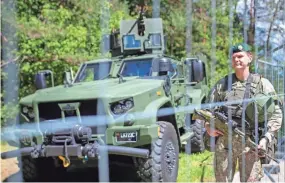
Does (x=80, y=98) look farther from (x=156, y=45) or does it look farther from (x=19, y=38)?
(x=19, y=38)

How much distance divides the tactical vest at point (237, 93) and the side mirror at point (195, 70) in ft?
7.20

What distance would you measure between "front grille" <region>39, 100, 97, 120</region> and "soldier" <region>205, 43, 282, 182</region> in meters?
1.40

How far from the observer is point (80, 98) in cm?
379

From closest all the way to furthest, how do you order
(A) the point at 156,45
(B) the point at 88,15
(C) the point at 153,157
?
(C) the point at 153,157 < (A) the point at 156,45 < (B) the point at 88,15

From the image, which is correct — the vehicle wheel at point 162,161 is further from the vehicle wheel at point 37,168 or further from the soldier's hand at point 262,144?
the soldier's hand at point 262,144

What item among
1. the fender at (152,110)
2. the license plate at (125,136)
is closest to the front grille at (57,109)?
the license plate at (125,136)

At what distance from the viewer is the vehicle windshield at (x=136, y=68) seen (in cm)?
482

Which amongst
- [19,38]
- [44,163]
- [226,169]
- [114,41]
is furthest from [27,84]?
[226,169]

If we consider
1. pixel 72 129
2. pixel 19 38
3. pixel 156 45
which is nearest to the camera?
pixel 72 129

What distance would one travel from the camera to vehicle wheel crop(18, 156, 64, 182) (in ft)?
14.4

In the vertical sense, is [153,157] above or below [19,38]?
below

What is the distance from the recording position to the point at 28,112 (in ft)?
13.7

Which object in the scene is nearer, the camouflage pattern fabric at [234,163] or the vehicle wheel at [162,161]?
the camouflage pattern fabric at [234,163]

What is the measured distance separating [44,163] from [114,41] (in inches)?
68.6
